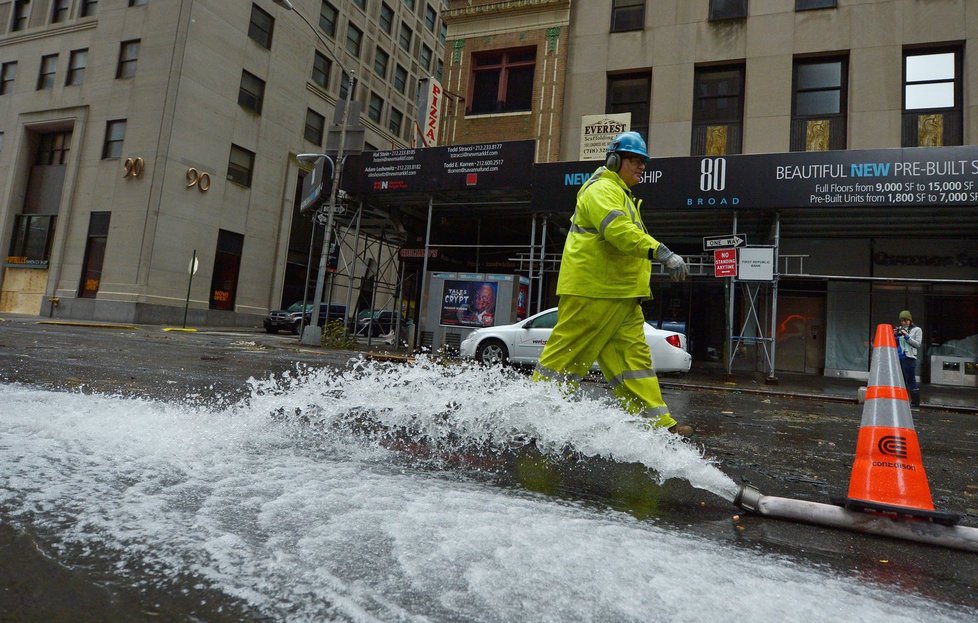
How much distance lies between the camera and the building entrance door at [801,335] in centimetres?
1488

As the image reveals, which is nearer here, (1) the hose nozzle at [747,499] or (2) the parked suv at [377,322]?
(1) the hose nozzle at [747,499]

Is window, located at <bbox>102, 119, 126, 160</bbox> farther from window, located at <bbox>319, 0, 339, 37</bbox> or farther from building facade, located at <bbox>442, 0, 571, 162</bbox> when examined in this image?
building facade, located at <bbox>442, 0, 571, 162</bbox>

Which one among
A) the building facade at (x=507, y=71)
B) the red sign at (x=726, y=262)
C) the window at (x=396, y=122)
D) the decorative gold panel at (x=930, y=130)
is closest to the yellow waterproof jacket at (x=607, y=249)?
the red sign at (x=726, y=262)

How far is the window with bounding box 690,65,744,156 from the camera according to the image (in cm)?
1495

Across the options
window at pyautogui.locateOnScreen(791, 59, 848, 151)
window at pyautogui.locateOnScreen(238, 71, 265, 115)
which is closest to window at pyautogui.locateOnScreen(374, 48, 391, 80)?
window at pyautogui.locateOnScreen(238, 71, 265, 115)

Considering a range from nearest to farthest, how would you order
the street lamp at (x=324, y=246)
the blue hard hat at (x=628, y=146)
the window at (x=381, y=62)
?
the blue hard hat at (x=628, y=146) < the street lamp at (x=324, y=246) < the window at (x=381, y=62)

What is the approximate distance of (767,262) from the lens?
11.7 m

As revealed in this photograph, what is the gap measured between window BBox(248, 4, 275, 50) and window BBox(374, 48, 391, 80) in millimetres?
8636

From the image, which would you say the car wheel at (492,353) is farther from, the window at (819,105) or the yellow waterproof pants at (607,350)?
the window at (819,105)

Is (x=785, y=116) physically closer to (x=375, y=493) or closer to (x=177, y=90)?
(x=375, y=493)

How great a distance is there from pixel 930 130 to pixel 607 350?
14440 millimetres

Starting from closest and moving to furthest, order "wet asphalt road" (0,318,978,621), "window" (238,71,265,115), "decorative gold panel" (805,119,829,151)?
"wet asphalt road" (0,318,978,621), "decorative gold panel" (805,119,829,151), "window" (238,71,265,115)

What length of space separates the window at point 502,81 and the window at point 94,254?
16.3m

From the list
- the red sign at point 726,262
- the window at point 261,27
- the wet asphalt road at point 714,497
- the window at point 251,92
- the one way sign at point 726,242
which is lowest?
the wet asphalt road at point 714,497
